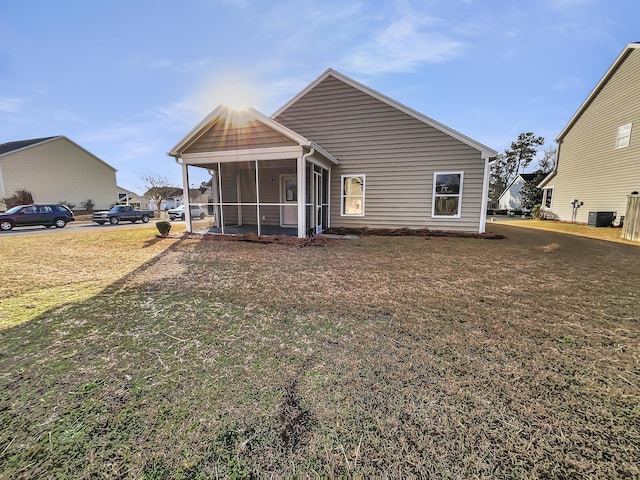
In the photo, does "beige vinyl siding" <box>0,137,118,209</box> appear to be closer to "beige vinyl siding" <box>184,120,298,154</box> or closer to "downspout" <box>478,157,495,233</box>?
"beige vinyl siding" <box>184,120,298,154</box>

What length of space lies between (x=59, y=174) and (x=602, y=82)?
4460 centimetres

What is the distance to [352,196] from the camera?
11.4 meters

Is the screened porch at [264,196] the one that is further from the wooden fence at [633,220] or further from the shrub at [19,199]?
the shrub at [19,199]

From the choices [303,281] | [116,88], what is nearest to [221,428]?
[303,281]

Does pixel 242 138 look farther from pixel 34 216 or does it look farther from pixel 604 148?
pixel 604 148

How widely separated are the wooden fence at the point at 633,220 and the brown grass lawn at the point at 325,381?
789cm

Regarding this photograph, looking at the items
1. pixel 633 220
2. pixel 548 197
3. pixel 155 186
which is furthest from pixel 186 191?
pixel 155 186

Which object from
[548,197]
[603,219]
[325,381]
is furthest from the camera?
[548,197]

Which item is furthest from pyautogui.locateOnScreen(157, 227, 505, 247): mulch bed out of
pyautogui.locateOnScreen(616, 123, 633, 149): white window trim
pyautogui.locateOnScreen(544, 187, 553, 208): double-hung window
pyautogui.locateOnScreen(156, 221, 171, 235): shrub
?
pyautogui.locateOnScreen(544, 187, 553, 208): double-hung window

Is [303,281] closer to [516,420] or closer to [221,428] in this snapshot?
[221,428]

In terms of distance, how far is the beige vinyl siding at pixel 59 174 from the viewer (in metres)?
24.0

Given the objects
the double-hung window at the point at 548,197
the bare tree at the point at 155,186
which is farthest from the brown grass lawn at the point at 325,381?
the bare tree at the point at 155,186

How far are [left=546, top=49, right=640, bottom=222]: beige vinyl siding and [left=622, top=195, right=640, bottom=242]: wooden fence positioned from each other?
5330mm

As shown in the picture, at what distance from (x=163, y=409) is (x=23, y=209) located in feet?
68.2
